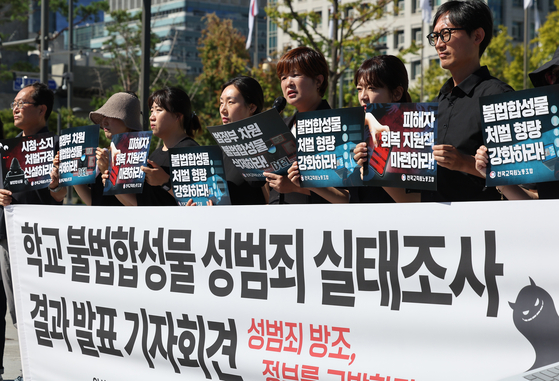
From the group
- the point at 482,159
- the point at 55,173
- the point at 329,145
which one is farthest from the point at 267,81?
the point at 482,159

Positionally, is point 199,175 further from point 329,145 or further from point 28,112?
point 28,112

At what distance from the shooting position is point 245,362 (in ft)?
10.00

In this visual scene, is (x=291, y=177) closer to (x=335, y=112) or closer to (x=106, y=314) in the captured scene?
(x=335, y=112)

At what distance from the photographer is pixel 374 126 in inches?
107

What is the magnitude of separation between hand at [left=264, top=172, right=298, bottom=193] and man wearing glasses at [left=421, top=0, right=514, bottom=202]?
0.62 meters

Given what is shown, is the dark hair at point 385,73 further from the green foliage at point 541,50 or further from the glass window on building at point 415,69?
the glass window on building at point 415,69

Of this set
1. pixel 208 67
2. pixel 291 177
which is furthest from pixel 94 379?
pixel 208 67

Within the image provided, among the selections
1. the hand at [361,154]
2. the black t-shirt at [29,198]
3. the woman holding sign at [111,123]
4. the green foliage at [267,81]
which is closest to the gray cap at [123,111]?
the woman holding sign at [111,123]

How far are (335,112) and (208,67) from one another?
3040 centimetres

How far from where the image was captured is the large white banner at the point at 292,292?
2361mm

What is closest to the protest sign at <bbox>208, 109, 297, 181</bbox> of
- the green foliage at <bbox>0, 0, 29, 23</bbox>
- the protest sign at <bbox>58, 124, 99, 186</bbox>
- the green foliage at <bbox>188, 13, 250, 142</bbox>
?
the protest sign at <bbox>58, 124, 99, 186</bbox>

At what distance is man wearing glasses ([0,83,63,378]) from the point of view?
15.2 ft

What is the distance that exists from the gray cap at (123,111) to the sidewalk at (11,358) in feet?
6.46

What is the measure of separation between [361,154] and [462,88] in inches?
23.7
